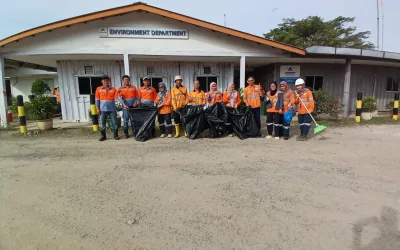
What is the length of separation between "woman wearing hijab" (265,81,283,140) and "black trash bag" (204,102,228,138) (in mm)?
1206

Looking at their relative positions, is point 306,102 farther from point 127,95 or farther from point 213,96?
point 127,95

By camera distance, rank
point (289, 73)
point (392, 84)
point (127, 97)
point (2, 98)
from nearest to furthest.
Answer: point (127, 97)
point (2, 98)
point (289, 73)
point (392, 84)

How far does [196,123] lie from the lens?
659 centimetres

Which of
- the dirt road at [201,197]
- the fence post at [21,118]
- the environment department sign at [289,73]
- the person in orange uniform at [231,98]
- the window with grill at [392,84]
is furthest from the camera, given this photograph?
the window with grill at [392,84]

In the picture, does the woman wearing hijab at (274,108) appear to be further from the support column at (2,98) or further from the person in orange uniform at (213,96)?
the support column at (2,98)

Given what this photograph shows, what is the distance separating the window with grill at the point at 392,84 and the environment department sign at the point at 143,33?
40.5 ft

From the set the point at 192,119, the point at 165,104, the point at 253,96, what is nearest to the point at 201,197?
the point at 192,119

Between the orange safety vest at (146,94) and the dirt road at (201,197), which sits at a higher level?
the orange safety vest at (146,94)

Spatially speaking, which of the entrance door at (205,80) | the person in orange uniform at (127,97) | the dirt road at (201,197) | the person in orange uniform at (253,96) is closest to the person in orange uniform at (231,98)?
the person in orange uniform at (253,96)

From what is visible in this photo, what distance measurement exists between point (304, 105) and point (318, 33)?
69.0 feet

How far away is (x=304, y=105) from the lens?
6246mm

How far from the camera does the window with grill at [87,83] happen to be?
33.4ft

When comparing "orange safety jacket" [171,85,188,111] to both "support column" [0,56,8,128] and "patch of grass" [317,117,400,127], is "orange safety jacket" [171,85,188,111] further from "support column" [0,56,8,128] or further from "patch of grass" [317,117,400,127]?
"support column" [0,56,8,128]

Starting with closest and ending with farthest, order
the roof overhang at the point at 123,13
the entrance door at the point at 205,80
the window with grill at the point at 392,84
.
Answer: the roof overhang at the point at 123,13
the entrance door at the point at 205,80
the window with grill at the point at 392,84
